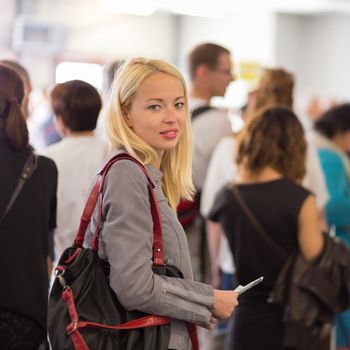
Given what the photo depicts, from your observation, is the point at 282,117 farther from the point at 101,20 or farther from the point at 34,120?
the point at 101,20

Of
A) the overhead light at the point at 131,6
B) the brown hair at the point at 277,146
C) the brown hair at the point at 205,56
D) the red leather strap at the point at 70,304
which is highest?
the overhead light at the point at 131,6

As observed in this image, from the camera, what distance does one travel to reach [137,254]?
1667 mm

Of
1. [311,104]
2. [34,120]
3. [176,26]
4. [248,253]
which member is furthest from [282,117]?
[176,26]

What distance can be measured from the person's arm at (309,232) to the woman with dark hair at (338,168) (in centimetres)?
90

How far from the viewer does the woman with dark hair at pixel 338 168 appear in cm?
373

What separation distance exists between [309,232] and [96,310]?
1.42 m

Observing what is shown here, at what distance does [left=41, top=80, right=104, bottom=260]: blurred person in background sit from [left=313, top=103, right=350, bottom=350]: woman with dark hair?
157 centimetres

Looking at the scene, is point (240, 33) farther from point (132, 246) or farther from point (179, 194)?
point (132, 246)

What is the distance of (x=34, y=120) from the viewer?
339 inches

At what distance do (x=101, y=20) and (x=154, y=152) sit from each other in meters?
11.2

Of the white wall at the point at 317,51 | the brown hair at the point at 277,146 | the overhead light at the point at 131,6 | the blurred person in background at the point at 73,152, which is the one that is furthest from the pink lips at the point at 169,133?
the overhead light at the point at 131,6

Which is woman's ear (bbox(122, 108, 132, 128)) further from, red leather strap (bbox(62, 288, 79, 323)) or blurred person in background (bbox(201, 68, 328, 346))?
blurred person in background (bbox(201, 68, 328, 346))

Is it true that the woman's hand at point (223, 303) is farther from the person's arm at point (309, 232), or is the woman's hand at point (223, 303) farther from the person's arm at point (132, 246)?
the person's arm at point (309, 232)

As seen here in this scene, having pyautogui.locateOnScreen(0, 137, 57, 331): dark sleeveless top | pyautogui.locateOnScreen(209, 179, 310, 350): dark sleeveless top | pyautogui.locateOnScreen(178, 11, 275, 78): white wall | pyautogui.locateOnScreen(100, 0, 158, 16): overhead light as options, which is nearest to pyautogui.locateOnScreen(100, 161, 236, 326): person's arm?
pyautogui.locateOnScreen(0, 137, 57, 331): dark sleeveless top
